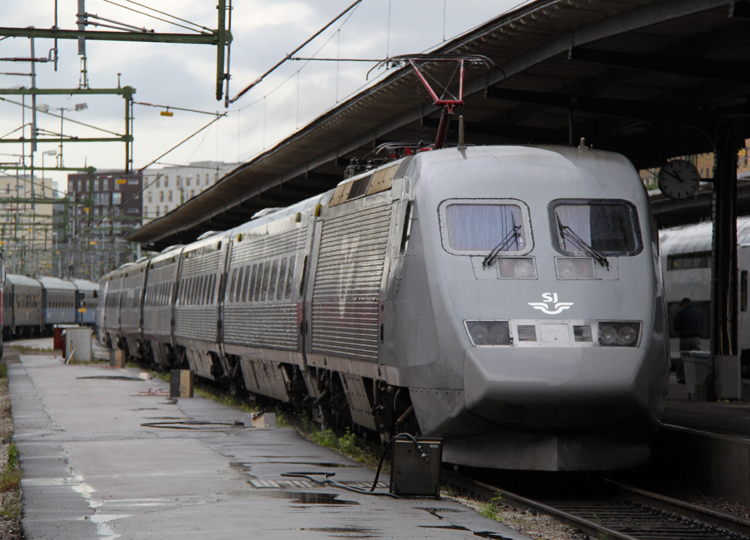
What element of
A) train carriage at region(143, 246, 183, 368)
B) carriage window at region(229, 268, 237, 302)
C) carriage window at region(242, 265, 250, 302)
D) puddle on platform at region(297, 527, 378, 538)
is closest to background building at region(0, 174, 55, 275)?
train carriage at region(143, 246, 183, 368)

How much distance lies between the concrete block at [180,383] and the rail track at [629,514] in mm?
11370

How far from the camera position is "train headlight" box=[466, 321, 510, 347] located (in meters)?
9.60

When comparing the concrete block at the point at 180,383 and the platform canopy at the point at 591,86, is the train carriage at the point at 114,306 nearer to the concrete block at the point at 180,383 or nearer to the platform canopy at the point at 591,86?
the platform canopy at the point at 591,86

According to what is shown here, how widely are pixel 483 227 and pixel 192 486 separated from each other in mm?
3503

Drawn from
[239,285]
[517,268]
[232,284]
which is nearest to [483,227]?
[517,268]

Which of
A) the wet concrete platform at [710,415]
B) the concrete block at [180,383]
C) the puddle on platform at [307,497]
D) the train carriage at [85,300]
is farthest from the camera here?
the train carriage at [85,300]

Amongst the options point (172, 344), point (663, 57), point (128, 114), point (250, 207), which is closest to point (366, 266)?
point (663, 57)

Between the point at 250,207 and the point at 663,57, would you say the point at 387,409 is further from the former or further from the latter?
the point at 250,207

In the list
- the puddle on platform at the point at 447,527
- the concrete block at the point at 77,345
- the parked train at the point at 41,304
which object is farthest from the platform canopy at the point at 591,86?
the parked train at the point at 41,304

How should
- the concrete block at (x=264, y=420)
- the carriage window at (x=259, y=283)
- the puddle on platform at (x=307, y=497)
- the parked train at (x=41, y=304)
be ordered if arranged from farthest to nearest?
the parked train at (x=41, y=304), the carriage window at (x=259, y=283), the concrete block at (x=264, y=420), the puddle on platform at (x=307, y=497)

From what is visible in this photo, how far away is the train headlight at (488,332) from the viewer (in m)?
9.60

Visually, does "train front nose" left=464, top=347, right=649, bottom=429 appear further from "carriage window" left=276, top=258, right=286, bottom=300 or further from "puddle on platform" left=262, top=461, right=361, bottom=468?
"carriage window" left=276, top=258, right=286, bottom=300

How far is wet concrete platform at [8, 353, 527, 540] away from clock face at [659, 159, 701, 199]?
24.9ft

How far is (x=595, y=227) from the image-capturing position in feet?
34.3
